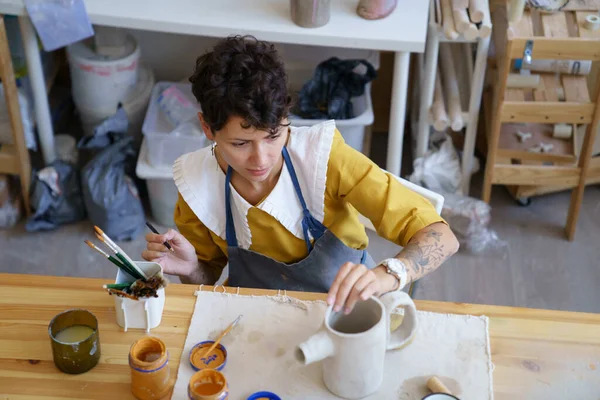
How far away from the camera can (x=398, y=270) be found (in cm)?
133

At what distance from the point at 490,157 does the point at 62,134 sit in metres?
1.68

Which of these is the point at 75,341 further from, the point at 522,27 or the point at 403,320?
the point at 522,27

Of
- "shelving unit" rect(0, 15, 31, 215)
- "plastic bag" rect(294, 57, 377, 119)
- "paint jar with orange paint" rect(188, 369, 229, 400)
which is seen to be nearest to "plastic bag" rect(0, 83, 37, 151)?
"shelving unit" rect(0, 15, 31, 215)

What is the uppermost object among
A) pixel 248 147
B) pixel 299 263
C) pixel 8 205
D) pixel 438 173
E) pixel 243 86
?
pixel 243 86

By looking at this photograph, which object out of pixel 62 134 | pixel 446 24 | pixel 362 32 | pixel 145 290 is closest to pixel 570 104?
pixel 446 24

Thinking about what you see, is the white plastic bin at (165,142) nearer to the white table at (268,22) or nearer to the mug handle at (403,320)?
the white table at (268,22)

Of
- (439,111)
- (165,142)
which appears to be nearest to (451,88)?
(439,111)

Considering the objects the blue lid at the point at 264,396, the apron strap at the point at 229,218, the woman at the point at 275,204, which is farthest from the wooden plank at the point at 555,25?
the blue lid at the point at 264,396

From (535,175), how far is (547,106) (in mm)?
273

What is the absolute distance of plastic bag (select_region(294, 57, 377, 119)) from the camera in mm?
2672

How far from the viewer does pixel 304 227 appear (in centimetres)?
161

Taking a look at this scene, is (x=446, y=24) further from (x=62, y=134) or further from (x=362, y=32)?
(x=62, y=134)

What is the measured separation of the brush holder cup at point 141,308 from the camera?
134 cm

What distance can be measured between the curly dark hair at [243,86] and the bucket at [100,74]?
4.81 feet
